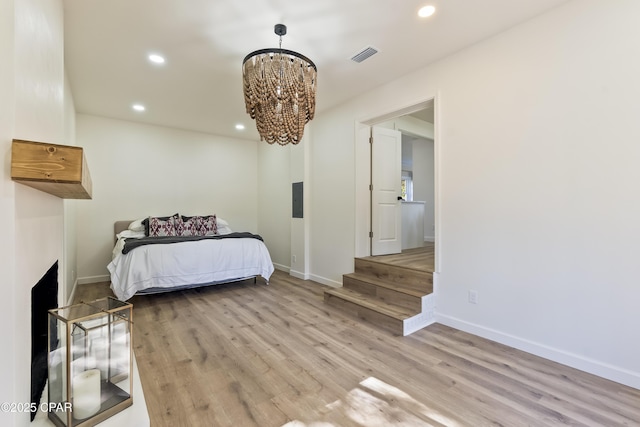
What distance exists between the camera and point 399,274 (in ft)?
10.7

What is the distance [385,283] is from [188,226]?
3511mm

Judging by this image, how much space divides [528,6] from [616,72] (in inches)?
30.8

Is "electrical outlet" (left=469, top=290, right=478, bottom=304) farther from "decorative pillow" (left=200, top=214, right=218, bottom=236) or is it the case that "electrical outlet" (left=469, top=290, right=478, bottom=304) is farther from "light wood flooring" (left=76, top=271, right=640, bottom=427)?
"decorative pillow" (left=200, top=214, right=218, bottom=236)

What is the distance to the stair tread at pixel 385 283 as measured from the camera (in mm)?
2955

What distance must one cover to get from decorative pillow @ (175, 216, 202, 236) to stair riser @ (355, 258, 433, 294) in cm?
293

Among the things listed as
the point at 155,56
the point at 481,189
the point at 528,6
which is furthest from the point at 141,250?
the point at 528,6

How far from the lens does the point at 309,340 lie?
2516 mm

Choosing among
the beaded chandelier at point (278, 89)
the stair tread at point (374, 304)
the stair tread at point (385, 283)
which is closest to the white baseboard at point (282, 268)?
the stair tread at point (385, 283)

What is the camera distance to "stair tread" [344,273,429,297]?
2.96 m

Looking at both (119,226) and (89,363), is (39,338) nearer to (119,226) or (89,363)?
(89,363)

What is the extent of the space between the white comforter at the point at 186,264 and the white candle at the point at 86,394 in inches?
100

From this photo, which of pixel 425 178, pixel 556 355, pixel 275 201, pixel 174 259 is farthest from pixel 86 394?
pixel 425 178

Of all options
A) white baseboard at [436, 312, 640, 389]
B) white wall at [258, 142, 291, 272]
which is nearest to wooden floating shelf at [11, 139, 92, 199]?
white baseboard at [436, 312, 640, 389]

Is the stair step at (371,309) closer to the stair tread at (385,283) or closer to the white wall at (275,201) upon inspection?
the stair tread at (385,283)
